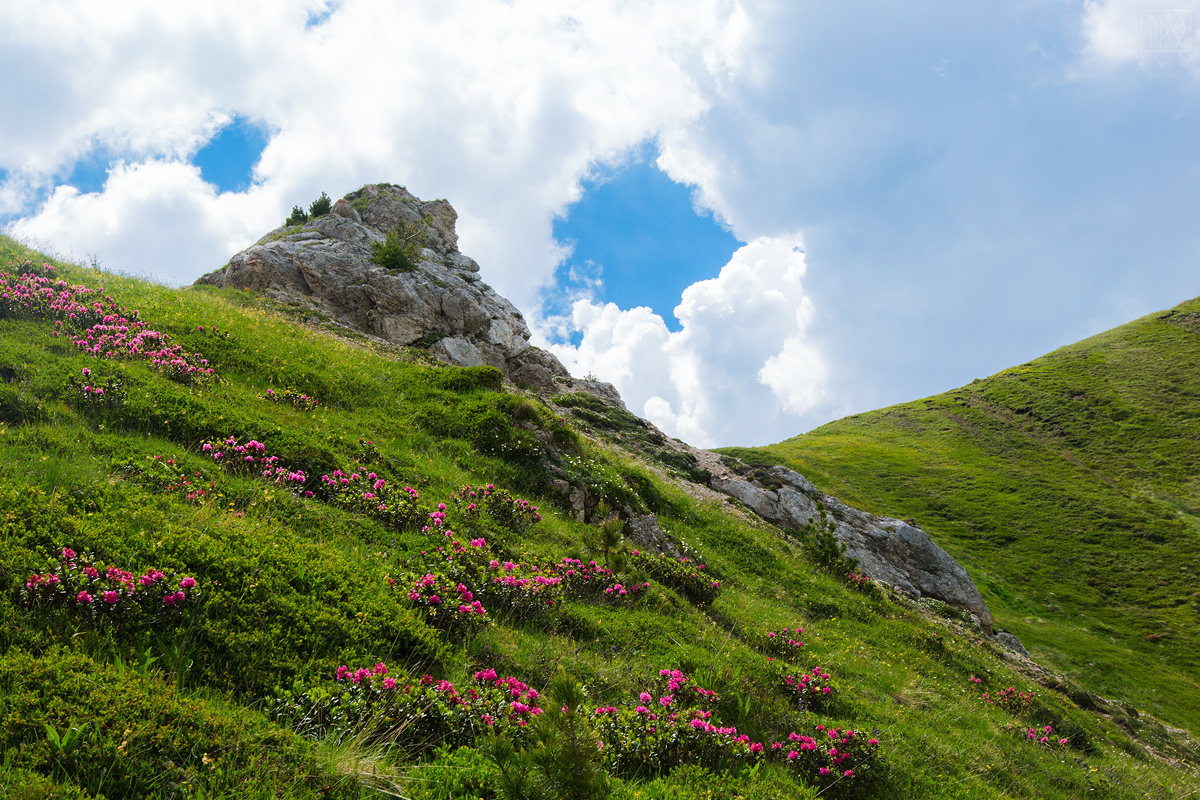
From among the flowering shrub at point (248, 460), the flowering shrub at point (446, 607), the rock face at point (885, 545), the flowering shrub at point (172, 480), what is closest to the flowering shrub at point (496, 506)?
the flowering shrub at point (248, 460)

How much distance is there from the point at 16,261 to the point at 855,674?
25545 mm

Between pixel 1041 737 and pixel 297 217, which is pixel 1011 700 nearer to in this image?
pixel 1041 737

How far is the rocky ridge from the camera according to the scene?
33938mm

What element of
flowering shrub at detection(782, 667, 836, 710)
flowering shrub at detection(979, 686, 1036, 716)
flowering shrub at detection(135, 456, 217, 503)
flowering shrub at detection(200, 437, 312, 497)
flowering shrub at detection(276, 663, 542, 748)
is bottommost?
flowering shrub at detection(979, 686, 1036, 716)

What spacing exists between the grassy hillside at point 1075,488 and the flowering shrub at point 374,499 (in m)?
49.4

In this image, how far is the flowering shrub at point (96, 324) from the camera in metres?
12.6

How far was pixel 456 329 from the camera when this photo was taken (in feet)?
129

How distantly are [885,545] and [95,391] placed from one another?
40530mm

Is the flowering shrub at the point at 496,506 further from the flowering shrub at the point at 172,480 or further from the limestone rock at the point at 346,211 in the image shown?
the limestone rock at the point at 346,211

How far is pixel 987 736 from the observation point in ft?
36.7

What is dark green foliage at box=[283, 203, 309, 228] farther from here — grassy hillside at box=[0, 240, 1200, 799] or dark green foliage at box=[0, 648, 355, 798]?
dark green foliage at box=[0, 648, 355, 798]

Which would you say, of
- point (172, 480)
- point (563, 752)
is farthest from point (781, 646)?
point (172, 480)

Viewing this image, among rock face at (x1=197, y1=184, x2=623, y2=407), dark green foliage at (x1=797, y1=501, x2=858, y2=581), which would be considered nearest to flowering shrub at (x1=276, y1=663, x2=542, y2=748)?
dark green foliage at (x1=797, y1=501, x2=858, y2=581)

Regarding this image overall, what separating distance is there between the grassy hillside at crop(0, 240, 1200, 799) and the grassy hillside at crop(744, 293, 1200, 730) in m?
42.5
